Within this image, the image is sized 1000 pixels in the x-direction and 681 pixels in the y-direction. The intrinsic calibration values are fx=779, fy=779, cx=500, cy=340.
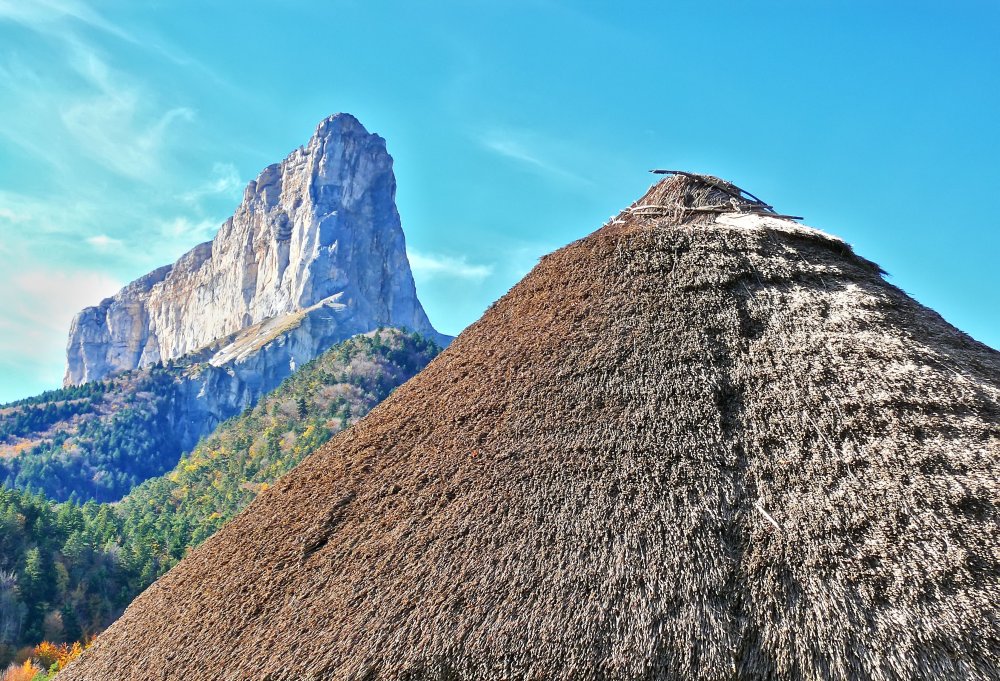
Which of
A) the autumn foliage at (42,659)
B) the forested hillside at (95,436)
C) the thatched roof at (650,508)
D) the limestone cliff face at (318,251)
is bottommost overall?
the autumn foliage at (42,659)

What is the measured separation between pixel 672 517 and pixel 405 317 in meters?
189

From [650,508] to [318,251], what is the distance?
564 ft

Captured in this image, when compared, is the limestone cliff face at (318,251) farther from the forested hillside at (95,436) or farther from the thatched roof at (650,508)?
the thatched roof at (650,508)

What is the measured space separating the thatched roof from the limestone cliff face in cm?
15651

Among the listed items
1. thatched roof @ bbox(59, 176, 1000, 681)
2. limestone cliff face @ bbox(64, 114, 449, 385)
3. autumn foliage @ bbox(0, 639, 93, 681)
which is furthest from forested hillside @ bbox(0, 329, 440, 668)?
limestone cliff face @ bbox(64, 114, 449, 385)

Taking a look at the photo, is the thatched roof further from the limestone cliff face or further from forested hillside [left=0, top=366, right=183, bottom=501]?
the limestone cliff face

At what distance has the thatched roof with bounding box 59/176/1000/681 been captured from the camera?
554 centimetres

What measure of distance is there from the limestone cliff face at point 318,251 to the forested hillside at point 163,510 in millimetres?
54526

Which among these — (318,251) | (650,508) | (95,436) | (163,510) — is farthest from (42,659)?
(318,251)

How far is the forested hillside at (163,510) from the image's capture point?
4644 centimetres

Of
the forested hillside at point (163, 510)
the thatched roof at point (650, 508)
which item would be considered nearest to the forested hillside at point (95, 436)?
the forested hillside at point (163, 510)

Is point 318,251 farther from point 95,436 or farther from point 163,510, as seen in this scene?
point 163,510

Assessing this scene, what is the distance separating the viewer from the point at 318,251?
171750 mm

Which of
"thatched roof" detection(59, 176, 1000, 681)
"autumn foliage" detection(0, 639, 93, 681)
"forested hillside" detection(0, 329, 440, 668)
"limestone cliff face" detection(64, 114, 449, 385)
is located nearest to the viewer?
"thatched roof" detection(59, 176, 1000, 681)
